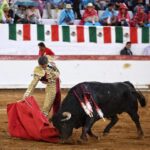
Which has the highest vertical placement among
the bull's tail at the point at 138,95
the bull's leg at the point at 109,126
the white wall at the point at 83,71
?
the bull's tail at the point at 138,95

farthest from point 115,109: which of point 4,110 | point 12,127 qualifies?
point 4,110

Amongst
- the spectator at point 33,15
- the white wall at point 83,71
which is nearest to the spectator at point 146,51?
the white wall at point 83,71

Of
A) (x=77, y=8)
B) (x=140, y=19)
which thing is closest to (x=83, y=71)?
(x=77, y=8)

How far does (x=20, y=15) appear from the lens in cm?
1939

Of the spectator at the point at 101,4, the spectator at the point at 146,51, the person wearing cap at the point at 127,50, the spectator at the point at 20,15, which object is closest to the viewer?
the spectator at the point at 20,15

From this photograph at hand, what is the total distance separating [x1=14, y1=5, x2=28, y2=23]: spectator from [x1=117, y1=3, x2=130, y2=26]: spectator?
3.02 m

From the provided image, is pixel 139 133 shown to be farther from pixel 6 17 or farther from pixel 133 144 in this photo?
pixel 6 17

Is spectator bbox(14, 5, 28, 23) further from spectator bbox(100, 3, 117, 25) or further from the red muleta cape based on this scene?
the red muleta cape

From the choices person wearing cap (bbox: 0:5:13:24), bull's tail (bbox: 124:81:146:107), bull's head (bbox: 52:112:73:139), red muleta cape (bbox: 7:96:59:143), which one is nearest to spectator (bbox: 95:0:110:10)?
person wearing cap (bbox: 0:5:13:24)

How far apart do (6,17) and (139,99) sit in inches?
340

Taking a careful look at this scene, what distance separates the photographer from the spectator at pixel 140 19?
20766 mm

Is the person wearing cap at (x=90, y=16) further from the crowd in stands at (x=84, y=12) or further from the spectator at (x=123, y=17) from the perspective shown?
the spectator at (x=123, y=17)

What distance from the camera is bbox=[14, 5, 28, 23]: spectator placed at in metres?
19.1

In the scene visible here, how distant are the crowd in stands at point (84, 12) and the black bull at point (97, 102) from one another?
8.67 m
